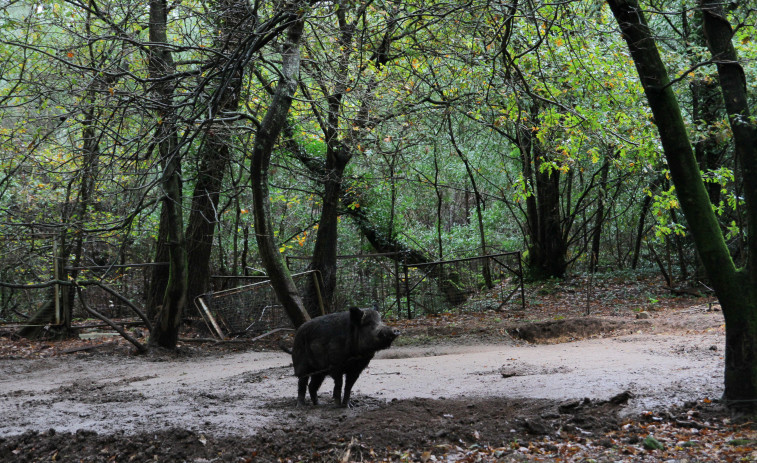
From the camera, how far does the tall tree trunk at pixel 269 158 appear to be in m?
9.66

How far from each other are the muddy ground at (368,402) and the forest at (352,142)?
1.30 m

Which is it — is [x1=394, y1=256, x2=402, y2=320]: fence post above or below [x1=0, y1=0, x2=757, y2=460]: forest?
below

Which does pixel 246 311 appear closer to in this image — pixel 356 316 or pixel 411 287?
pixel 411 287

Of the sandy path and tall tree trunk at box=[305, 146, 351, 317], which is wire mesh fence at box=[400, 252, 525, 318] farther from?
the sandy path

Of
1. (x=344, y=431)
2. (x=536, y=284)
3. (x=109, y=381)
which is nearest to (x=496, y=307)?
(x=536, y=284)

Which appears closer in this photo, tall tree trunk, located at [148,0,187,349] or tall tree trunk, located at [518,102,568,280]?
tall tree trunk, located at [148,0,187,349]

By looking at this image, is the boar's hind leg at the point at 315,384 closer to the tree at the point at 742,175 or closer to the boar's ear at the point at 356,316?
the boar's ear at the point at 356,316

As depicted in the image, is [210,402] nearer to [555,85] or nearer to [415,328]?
[415,328]

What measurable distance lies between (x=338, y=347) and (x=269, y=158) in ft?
14.9

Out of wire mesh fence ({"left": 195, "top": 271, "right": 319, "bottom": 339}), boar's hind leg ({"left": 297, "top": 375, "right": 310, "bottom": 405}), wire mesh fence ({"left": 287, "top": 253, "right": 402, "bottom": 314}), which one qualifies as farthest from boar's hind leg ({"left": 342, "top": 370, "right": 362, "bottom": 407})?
wire mesh fence ({"left": 287, "top": 253, "right": 402, "bottom": 314})

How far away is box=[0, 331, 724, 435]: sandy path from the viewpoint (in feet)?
21.0

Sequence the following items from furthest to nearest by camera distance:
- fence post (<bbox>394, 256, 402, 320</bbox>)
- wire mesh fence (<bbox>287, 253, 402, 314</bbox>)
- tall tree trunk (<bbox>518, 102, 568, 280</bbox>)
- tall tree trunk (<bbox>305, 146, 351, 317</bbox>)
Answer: tall tree trunk (<bbox>518, 102, 568, 280</bbox>), wire mesh fence (<bbox>287, 253, 402, 314</bbox>), fence post (<bbox>394, 256, 402, 320</bbox>), tall tree trunk (<bbox>305, 146, 351, 317</bbox>)

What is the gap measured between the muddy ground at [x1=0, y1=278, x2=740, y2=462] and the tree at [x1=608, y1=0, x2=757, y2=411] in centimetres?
62

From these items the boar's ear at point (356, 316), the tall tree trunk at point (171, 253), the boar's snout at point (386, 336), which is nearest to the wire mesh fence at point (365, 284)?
the tall tree trunk at point (171, 253)
